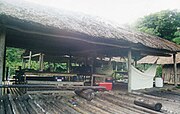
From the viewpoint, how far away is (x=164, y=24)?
64.0ft

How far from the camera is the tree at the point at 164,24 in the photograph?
19.1 m

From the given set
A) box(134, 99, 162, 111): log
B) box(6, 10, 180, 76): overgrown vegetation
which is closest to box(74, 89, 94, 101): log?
box(134, 99, 162, 111): log

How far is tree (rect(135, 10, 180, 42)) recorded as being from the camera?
19.1m

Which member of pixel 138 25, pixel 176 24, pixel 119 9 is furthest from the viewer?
pixel 119 9

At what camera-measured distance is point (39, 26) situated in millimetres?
4887

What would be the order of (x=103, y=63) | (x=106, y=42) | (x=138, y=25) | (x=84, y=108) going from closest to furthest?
(x=84, y=108)
(x=106, y=42)
(x=103, y=63)
(x=138, y=25)

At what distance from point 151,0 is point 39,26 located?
35.9 meters

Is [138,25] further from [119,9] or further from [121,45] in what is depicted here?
[119,9]

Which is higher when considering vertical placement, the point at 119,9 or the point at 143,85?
the point at 119,9

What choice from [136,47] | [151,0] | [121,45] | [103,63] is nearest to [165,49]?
[136,47]

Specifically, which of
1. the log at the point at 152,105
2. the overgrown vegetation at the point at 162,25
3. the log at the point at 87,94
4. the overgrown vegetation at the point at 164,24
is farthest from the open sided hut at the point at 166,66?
the log at the point at 152,105

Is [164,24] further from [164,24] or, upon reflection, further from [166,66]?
[166,66]

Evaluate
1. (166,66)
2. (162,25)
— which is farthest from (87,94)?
(162,25)

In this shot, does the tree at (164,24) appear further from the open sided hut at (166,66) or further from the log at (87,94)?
the log at (87,94)
